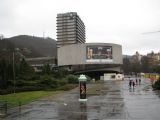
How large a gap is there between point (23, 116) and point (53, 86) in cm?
4312

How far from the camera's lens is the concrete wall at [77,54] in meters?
154

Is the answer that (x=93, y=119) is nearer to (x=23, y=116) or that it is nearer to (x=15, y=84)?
(x=23, y=116)

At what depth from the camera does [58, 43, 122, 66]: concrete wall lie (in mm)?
154500

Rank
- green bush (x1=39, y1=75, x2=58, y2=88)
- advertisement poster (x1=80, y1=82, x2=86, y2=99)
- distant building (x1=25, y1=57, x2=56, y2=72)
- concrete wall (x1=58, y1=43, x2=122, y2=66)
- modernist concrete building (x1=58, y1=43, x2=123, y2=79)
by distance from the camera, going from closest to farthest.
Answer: advertisement poster (x1=80, y1=82, x2=86, y2=99), green bush (x1=39, y1=75, x2=58, y2=88), modernist concrete building (x1=58, y1=43, x2=123, y2=79), concrete wall (x1=58, y1=43, x2=122, y2=66), distant building (x1=25, y1=57, x2=56, y2=72)

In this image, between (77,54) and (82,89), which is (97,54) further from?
(82,89)

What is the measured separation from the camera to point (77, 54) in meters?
155

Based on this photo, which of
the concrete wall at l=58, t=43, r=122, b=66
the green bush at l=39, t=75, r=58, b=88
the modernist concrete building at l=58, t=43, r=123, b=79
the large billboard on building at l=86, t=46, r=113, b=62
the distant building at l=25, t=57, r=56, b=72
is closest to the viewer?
the green bush at l=39, t=75, r=58, b=88

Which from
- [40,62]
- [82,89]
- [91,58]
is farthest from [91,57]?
[82,89]

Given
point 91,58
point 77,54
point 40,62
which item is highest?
point 77,54

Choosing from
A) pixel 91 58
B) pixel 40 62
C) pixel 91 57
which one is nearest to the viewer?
pixel 91 58

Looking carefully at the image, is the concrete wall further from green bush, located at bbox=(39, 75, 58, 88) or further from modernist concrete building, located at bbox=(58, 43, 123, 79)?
green bush, located at bbox=(39, 75, 58, 88)

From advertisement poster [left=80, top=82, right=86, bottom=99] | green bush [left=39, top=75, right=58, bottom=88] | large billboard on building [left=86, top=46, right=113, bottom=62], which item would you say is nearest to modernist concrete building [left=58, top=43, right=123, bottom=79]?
large billboard on building [left=86, top=46, right=113, bottom=62]

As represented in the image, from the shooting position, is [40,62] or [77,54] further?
[40,62]

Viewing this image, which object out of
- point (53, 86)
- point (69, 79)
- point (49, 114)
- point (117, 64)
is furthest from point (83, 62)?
point (49, 114)
